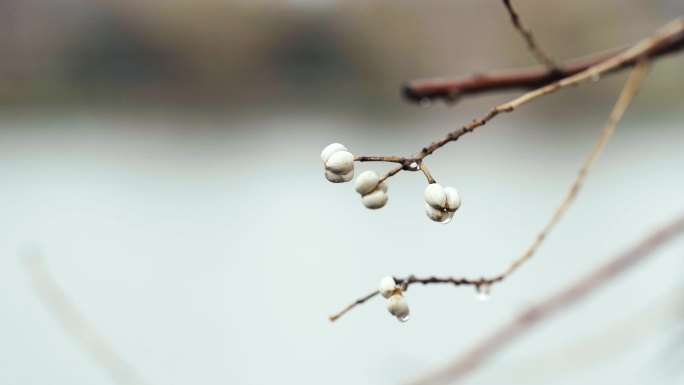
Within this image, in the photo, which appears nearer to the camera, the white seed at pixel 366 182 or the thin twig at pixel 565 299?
the white seed at pixel 366 182

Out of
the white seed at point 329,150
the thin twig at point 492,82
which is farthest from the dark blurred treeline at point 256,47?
the white seed at point 329,150

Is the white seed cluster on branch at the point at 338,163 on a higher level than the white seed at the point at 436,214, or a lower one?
higher

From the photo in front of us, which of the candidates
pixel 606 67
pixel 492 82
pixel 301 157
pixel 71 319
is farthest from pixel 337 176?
pixel 301 157

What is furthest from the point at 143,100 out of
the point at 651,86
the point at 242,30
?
the point at 651,86

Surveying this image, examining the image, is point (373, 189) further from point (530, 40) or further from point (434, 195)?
point (530, 40)

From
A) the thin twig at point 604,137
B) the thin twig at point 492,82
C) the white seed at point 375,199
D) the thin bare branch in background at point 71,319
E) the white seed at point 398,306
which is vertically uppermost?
the thin twig at point 492,82

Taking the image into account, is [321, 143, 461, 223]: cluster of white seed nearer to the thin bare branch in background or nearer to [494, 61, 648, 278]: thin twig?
[494, 61, 648, 278]: thin twig

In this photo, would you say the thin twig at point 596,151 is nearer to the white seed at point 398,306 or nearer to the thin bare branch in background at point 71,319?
the white seed at point 398,306
